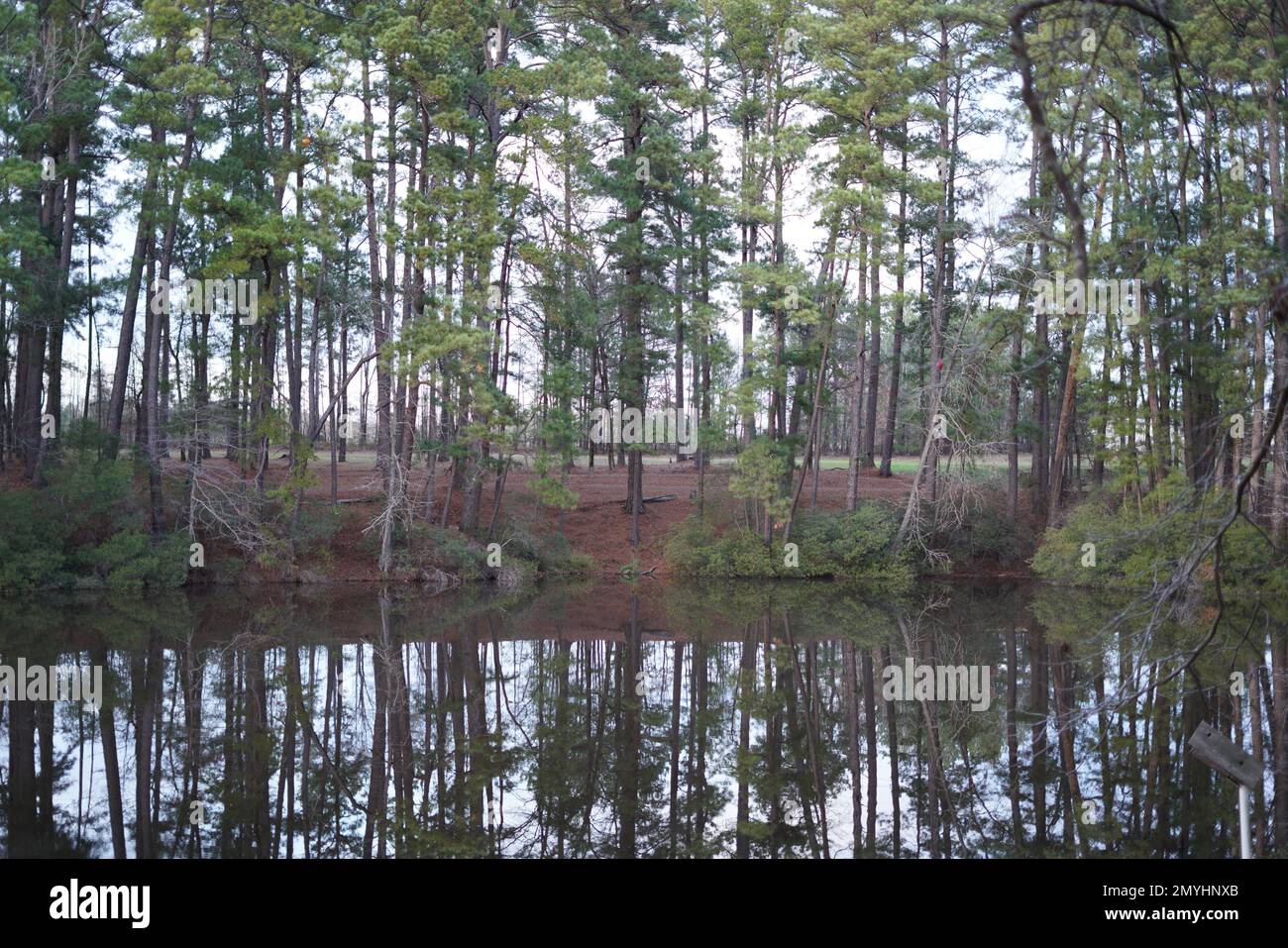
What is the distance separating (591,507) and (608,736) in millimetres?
17409

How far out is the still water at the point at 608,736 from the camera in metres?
A: 7.95

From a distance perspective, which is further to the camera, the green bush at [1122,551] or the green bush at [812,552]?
the green bush at [812,552]

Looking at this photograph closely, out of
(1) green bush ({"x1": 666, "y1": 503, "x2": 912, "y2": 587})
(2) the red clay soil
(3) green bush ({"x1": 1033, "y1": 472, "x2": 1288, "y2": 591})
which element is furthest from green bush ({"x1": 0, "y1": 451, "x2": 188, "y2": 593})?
(3) green bush ({"x1": 1033, "y1": 472, "x2": 1288, "y2": 591})

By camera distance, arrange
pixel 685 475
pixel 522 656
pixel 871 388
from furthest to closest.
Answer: pixel 685 475, pixel 871 388, pixel 522 656

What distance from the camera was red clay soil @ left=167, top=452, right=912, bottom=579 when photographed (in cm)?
2509

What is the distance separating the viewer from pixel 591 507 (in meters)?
28.4

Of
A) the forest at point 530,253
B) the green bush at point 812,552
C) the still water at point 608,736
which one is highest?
the forest at point 530,253

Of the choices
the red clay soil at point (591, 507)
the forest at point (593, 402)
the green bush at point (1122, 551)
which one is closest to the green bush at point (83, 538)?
the forest at point (593, 402)

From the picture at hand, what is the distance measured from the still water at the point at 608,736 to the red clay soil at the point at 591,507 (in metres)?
6.03

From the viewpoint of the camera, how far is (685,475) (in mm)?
34438

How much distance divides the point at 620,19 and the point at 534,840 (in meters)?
22.7

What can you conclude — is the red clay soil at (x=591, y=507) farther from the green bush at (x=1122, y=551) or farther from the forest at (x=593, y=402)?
the green bush at (x=1122, y=551)
